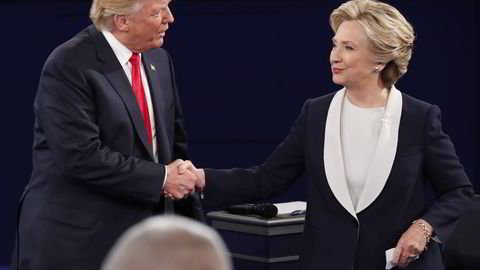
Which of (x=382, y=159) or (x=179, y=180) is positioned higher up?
(x=382, y=159)

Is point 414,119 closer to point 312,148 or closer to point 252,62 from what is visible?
point 312,148

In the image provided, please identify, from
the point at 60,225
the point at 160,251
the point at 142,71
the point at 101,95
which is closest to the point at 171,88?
the point at 142,71

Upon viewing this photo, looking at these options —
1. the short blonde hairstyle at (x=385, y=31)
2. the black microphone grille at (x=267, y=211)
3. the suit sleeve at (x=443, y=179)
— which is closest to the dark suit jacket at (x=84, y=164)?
the black microphone grille at (x=267, y=211)

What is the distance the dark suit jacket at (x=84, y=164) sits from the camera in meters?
3.09

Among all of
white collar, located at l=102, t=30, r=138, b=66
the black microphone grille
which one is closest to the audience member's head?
white collar, located at l=102, t=30, r=138, b=66

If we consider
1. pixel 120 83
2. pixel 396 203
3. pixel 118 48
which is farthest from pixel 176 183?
pixel 396 203

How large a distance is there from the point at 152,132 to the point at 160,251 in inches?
78.3

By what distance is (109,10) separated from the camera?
10.6ft

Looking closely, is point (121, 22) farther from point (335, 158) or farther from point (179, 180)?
point (335, 158)

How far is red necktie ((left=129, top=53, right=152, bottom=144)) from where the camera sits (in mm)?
3242

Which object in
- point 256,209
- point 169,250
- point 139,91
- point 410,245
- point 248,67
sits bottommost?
point 248,67

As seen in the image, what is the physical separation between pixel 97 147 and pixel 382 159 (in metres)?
0.87

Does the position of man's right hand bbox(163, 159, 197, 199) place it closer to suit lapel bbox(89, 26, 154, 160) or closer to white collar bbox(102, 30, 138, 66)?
suit lapel bbox(89, 26, 154, 160)

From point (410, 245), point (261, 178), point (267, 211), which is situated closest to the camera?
point (410, 245)
